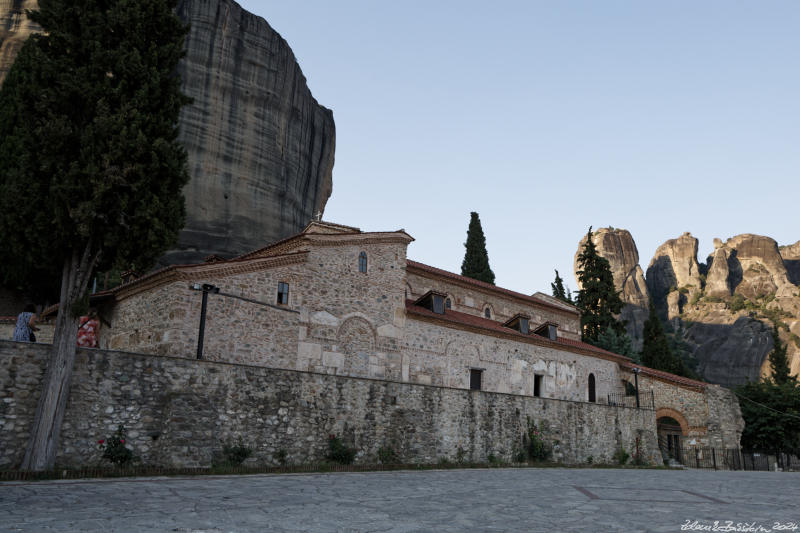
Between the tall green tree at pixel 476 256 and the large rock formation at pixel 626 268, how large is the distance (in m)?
61.4

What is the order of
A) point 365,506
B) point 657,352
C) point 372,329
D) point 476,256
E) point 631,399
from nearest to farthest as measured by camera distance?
point 365,506 → point 372,329 → point 631,399 → point 657,352 → point 476,256

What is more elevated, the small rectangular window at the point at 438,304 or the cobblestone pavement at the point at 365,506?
the small rectangular window at the point at 438,304

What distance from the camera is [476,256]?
149ft

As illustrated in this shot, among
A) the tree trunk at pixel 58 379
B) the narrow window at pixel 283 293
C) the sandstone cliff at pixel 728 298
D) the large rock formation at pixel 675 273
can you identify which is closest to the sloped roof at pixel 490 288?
the narrow window at pixel 283 293

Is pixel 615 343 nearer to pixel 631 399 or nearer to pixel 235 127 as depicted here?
pixel 631 399

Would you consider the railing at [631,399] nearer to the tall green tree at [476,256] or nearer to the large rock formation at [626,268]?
the tall green tree at [476,256]

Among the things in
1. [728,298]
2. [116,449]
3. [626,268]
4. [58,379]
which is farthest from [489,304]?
[728,298]

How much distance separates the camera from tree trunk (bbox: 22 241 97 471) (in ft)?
39.3

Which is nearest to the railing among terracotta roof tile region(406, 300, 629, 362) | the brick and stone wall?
terracotta roof tile region(406, 300, 629, 362)

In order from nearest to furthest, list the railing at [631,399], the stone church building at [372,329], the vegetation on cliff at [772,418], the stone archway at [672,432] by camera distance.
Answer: the stone church building at [372,329] < the stone archway at [672,432] < the railing at [631,399] < the vegetation on cliff at [772,418]

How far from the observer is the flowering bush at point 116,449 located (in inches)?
510

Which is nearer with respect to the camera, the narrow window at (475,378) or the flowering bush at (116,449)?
the flowering bush at (116,449)

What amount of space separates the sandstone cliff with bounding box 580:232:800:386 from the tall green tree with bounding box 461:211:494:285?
150 ft

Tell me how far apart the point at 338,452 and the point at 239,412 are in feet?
11.0
